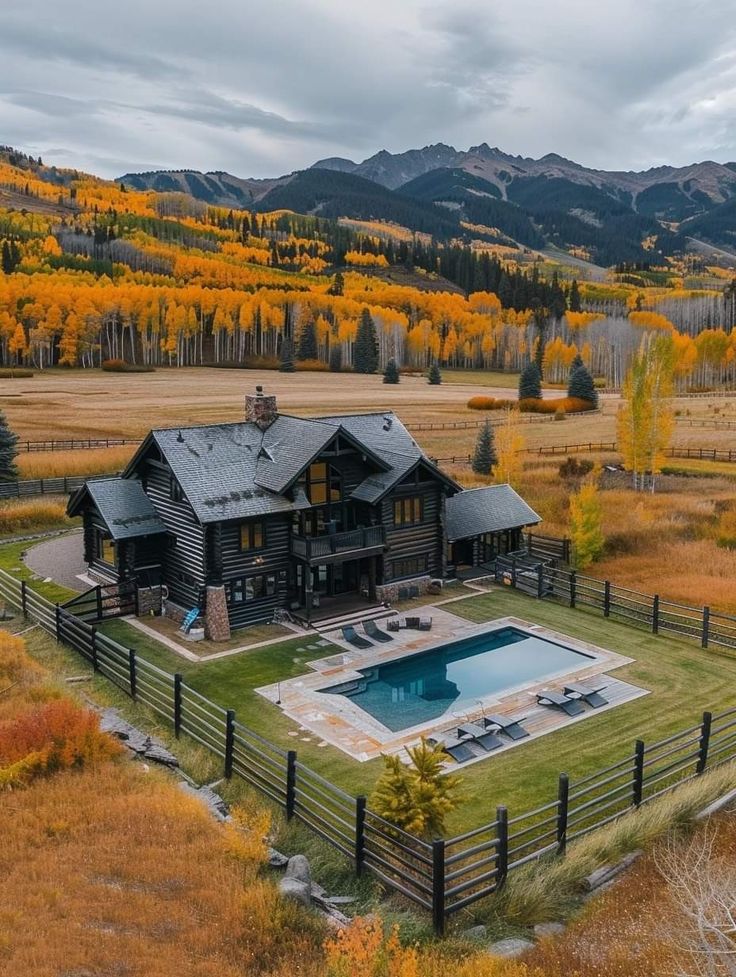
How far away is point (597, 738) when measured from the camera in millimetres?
19922

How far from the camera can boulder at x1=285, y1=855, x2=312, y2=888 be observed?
42.9 feet

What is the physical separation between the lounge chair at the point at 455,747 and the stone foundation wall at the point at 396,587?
1063cm

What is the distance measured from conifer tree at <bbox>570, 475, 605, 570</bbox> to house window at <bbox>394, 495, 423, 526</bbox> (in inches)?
296

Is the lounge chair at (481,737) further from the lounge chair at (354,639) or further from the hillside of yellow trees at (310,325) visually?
the hillside of yellow trees at (310,325)

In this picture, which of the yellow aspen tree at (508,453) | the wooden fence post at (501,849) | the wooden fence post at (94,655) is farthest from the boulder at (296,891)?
the yellow aspen tree at (508,453)

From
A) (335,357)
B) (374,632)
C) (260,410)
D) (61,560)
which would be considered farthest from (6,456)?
(335,357)

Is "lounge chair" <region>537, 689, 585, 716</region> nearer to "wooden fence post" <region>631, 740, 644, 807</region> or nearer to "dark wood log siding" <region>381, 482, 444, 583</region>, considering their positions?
"wooden fence post" <region>631, 740, 644, 807</region>

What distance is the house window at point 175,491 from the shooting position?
2811cm

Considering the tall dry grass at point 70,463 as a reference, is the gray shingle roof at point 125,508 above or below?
above

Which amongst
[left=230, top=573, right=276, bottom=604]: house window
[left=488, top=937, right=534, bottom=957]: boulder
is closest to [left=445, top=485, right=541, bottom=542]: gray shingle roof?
[left=230, top=573, right=276, bottom=604]: house window

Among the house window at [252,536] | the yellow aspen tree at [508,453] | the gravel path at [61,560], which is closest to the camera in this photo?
the house window at [252,536]

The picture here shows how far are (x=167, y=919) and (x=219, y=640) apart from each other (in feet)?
49.5

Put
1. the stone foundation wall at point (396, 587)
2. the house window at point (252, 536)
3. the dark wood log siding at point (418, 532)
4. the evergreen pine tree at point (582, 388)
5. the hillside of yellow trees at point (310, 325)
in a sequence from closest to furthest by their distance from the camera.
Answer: the house window at point (252, 536), the stone foundation wall at point (396, 587), the dark wood log siding at point (418, 532), the evergreen pine tree at point (582, 388), the hillside of yellow trees at point (310, 325)

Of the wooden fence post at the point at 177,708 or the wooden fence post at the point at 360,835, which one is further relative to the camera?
the wooden fence post at the point at 177,708
